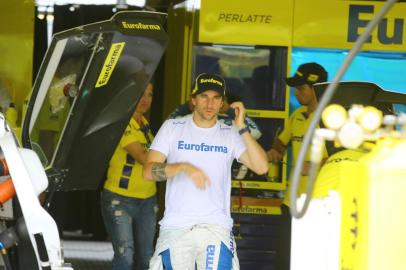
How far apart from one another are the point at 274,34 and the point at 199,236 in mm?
3173

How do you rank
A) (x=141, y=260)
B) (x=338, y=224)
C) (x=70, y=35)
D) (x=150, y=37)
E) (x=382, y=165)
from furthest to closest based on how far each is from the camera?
(x=141, y=260), (x=150, y=37), (x=70, y=35), (x=338, y=224), (x=382, y=165)

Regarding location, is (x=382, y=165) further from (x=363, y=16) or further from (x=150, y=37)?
(x=363, y=16)

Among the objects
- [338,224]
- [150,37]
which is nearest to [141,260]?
[150,37]

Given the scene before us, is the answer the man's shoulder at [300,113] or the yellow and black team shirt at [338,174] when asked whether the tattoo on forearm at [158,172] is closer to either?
the yellow and black team shirt at [338,174]

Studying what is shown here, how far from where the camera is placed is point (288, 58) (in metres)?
9.09

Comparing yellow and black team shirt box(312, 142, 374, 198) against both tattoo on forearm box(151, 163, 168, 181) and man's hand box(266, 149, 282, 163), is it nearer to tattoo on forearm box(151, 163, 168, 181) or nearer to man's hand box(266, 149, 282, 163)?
tattoo on forearm box(151, 163, 168, 181)

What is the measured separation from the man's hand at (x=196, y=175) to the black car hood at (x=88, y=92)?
743mm

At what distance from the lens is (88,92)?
6441mm

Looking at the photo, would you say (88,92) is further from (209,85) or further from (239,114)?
(239,114)

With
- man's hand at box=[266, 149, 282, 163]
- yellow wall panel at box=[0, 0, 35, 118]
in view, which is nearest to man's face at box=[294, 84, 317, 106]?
man's hand at box=[266, 149, 282, 163]

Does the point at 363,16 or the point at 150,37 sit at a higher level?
the point at 363,16

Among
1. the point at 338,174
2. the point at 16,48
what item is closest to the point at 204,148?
the point at 338,174

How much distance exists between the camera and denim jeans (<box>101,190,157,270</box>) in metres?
8.27

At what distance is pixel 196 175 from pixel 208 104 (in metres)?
0.64
